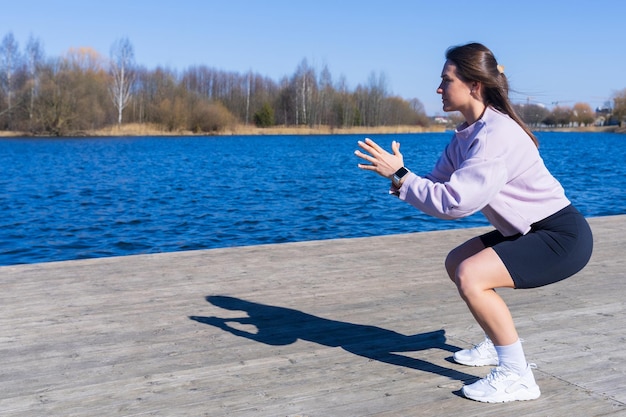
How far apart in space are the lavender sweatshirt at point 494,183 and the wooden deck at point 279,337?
2.88 ft

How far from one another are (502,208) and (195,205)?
57.7 ft

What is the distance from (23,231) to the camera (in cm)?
1605

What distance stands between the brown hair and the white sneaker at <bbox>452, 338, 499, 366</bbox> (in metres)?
1.15

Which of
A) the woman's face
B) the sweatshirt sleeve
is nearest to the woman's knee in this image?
the sweatshirt sleeve

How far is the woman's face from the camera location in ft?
11.2

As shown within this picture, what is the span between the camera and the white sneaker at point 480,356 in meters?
3.95

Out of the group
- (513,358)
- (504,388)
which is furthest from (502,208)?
(504,388)

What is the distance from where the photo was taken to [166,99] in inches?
3209

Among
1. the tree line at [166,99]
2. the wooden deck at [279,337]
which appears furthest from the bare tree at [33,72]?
the wooden deck at [279,337]

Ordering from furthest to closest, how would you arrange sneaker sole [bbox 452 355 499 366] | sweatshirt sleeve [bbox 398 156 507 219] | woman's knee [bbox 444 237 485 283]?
sneaker sole [bbox 452 355 499 366] < woman's knee [bbox 444 237 485 283] < sweatshirt sleeve [bbox 398 156 507 219]

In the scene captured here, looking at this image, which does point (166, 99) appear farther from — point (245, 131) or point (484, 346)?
point (484, 346)

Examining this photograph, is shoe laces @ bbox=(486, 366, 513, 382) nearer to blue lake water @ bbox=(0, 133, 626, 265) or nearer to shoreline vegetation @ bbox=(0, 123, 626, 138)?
blue lake water @ bbox=(0, 133, 626, 265)

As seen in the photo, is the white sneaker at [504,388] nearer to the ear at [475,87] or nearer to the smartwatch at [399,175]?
the smartwatch at [399,175]

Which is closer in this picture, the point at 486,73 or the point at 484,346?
the point at 486,73
